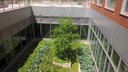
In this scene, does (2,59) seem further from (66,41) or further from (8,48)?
(66,41)

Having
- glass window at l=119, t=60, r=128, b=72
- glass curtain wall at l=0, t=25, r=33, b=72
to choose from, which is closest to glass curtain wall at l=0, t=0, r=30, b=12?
glass curtain wall at l=0, t=25, r=33, b=72

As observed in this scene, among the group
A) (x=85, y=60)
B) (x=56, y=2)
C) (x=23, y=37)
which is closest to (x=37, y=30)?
(x=23, y=37)

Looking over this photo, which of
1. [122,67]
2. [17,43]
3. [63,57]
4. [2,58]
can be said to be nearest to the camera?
[122,67]

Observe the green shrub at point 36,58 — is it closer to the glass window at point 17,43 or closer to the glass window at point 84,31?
the glass window at point 17,43

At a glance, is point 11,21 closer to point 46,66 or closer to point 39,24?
point 46,66

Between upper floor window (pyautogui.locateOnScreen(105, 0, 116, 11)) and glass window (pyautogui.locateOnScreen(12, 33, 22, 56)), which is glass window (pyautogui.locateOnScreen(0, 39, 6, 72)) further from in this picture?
upper floor window (pyautogui.locateOnScreen(105, 0, 116, 11))

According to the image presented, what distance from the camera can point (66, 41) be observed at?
515 inches

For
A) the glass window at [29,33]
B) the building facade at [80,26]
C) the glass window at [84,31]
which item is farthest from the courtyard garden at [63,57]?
the glass window at [84,31]

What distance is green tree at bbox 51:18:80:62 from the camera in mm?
13180

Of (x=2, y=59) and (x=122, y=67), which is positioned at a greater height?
(x=122, y=67)

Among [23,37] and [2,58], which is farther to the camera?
[23,37]

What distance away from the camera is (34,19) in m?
18.0

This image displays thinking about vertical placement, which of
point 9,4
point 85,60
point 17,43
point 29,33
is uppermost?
point 9,4

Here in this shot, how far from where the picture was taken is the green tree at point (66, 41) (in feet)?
43.2
